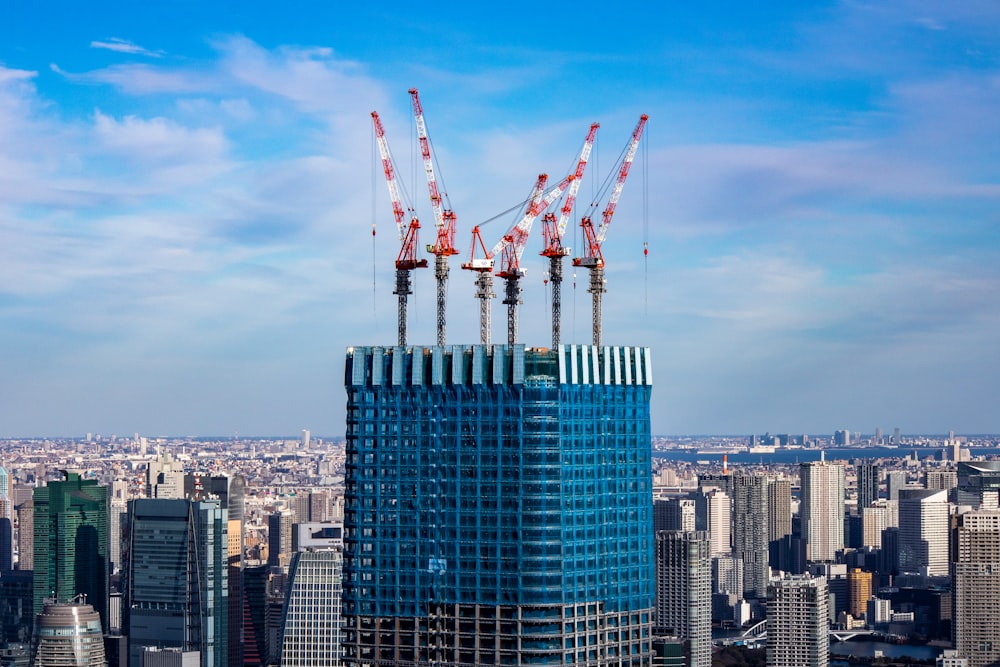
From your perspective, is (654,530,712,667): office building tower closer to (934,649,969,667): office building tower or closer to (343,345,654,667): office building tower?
(934,649,969,667): office building tower

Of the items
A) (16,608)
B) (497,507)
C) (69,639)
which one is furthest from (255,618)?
(497,507)

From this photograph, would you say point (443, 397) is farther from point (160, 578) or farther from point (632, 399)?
point (160, 578)

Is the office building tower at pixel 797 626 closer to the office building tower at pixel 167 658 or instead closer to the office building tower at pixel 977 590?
the office building tower at pixel 977 590

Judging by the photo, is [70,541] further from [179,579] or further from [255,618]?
[179,579]

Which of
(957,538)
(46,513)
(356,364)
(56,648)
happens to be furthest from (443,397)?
(957,538)

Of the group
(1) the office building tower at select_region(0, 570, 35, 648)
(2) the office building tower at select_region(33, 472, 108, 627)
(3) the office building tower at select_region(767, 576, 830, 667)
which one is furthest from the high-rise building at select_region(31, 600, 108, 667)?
(3) the office building tower at select_region(767, 576, 830, 667)
